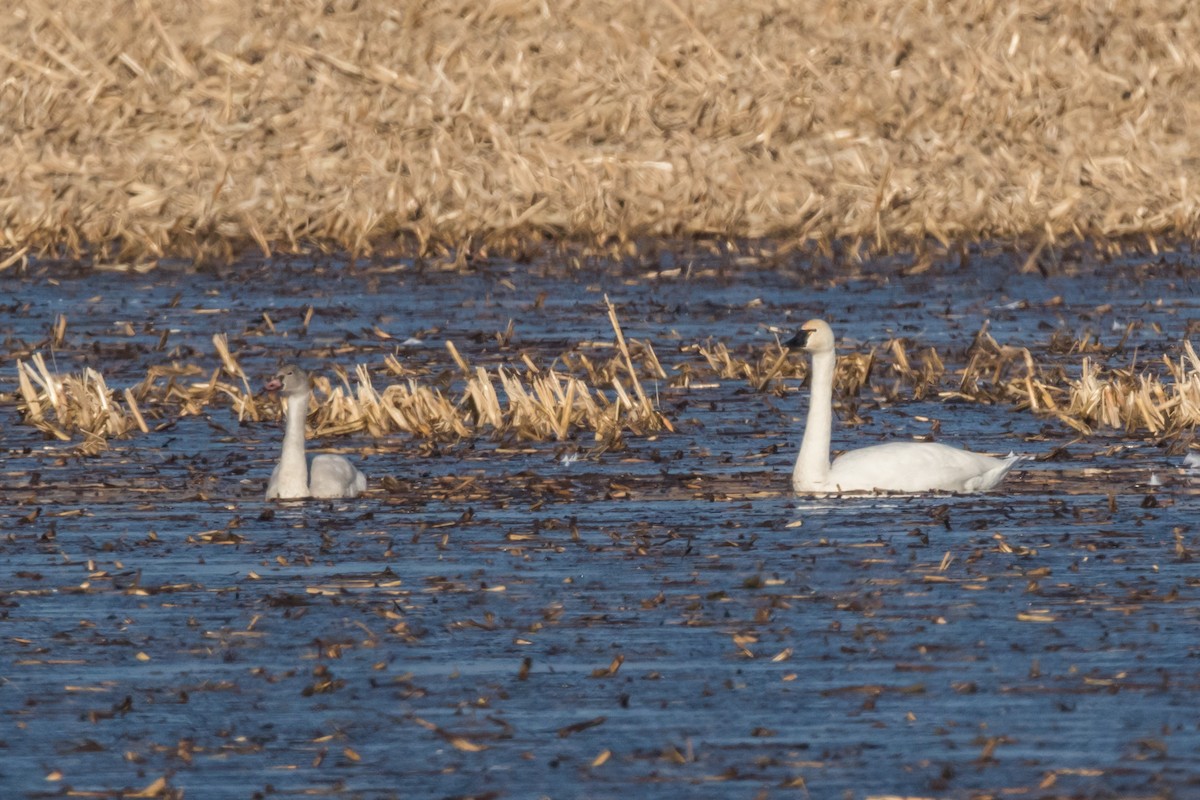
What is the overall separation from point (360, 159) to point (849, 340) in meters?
8.81

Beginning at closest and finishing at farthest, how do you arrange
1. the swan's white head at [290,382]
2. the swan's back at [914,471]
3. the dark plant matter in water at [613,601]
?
the dark plant matter in water at [613,601]
the swan's back at [914,471]
the swan's white head at [290,382]

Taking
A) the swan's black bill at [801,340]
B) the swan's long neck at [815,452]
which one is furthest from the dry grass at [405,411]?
the swan's long neck at [815,452]

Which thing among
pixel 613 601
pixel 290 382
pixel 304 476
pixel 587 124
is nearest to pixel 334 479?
pixel 304 476

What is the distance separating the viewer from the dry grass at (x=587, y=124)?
Result: 2523cm

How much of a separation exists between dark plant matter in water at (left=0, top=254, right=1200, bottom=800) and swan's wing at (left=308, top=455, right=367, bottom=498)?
0.12m

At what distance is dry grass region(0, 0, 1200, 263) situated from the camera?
25234 millimetres

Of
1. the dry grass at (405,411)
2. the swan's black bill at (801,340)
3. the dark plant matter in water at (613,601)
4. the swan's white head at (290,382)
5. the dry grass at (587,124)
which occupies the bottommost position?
the dark plant matter in water at (613,601)

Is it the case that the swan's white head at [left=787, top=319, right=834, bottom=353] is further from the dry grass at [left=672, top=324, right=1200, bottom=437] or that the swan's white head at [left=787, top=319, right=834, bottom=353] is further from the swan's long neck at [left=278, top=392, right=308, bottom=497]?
the swan's long neck at [left=278, top=392, right=308, bottom=497]

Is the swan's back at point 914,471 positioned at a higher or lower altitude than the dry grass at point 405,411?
lower

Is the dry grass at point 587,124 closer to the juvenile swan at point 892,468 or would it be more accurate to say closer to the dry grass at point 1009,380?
the dry grass at point 1009,380

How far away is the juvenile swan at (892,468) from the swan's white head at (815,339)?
69 centimetres

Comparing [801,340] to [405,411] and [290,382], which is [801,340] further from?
[290,382]

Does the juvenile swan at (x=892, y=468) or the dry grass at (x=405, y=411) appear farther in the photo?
the dry grass at (x=405, y=411)

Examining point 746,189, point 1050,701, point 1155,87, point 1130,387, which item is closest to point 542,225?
point 746,189
